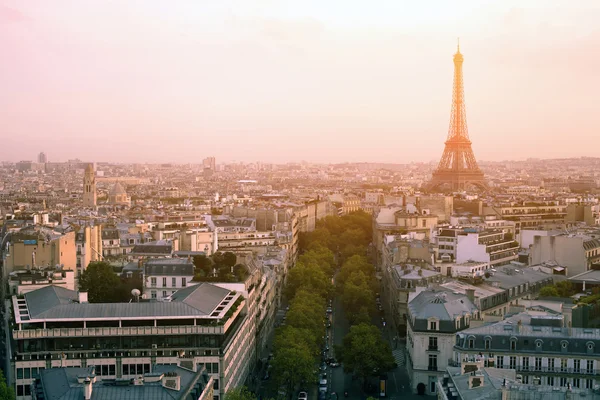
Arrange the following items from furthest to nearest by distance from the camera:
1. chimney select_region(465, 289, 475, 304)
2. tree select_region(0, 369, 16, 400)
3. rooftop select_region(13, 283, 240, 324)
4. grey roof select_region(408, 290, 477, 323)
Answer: chimney select_region(465, 289, 475, 304)
grey roof select_region(408, 290, 477, 323)
rooftop select_region(13, 283, 240, 324)
tree select_region(0, 369, 16, 400)

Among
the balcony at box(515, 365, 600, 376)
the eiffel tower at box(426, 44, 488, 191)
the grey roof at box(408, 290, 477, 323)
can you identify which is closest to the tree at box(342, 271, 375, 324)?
the grey roof at box(408, 290, 477, 323)

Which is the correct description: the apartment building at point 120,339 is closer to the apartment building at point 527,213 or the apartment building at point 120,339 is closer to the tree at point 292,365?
the tree at point 292,365

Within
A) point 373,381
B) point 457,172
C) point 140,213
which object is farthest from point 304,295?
point 457,172

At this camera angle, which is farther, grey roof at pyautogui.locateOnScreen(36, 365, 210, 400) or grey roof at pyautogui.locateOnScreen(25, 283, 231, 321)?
grey roof at pyautogui.locateOnScreen(25, 283, 231, 321)

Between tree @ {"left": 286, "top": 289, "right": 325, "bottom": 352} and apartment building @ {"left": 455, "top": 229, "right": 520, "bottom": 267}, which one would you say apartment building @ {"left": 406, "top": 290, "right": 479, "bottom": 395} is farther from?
apartment building @ {"left": 455, "top": 229, "right": 520, "bottom": 267}

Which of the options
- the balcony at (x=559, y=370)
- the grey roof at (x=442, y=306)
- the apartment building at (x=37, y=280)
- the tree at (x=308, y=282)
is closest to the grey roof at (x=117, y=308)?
the apartment building at (x=37, y=280)
